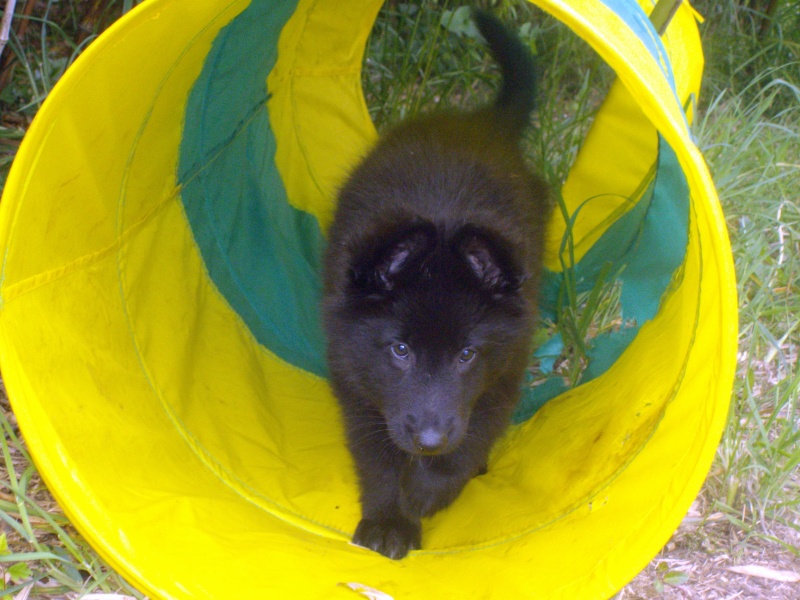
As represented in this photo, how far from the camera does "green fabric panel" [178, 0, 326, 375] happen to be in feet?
11.8

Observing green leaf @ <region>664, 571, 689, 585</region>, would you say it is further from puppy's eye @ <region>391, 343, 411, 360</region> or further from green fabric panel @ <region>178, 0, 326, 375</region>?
green fabric panel @ <region>178, 0, 326, 375</region>

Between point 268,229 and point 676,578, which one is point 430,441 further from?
point 268,229

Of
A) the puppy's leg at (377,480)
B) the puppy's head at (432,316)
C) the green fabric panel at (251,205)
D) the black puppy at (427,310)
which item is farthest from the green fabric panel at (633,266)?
the green fabric panel at (251,205)

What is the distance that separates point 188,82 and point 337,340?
1303 millimetres

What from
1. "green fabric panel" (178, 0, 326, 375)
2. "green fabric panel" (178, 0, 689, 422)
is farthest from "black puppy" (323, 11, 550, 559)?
"green fabric panel" (178, 0, 326, 375)

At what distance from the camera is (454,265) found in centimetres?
249

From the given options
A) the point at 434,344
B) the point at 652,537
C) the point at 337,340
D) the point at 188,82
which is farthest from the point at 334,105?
the point at 652,537

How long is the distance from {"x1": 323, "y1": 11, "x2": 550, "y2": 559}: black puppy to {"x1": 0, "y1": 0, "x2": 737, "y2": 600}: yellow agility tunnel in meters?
0.21

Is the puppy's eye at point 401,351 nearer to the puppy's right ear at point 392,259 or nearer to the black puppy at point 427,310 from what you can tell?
the black puppy at point 427,310

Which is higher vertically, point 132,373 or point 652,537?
point 132,373

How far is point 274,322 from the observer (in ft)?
13.0

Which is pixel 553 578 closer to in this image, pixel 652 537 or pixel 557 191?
pixel 652 537

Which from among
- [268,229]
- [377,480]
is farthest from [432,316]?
[268,229]

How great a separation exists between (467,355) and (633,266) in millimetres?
1446
